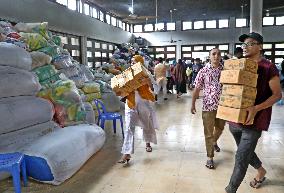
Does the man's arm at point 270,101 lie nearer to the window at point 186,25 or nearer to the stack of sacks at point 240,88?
the stack of sacks at point 240,88

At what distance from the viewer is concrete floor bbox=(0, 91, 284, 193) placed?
257 cm

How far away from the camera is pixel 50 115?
3.16 m

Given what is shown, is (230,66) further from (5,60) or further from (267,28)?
(267,28)

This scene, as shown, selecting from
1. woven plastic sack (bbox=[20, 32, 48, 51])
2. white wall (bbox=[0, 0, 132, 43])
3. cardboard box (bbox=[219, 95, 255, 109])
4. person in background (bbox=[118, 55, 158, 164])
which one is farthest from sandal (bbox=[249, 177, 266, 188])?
white wall (bbox=[0, 0, 132, 43])

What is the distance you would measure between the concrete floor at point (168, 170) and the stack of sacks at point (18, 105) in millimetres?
471

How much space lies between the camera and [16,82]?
282cm

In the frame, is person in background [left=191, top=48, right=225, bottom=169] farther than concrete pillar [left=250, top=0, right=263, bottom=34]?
No

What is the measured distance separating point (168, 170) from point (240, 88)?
1405 mm

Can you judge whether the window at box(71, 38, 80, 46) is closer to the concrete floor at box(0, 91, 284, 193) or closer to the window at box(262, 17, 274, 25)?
the concrete floor at box(0, 91, 284, 193)

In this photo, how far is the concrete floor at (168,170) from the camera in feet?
8.45

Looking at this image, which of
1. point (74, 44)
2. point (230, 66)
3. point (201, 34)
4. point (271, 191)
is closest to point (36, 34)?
point (230, 66)

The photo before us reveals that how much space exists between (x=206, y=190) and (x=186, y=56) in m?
15.0

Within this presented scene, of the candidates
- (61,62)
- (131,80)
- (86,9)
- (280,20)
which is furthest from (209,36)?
(131,80)

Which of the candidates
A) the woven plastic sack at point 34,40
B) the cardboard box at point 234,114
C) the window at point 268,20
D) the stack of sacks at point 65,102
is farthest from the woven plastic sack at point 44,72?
the window at point 268,20
